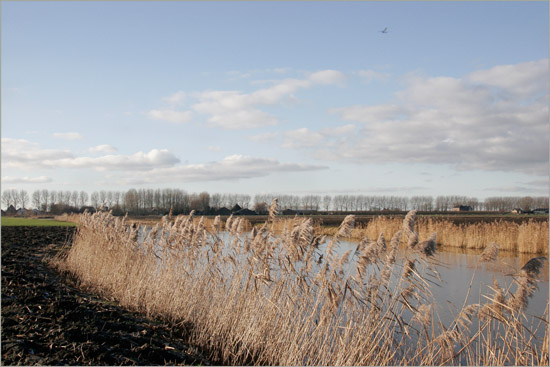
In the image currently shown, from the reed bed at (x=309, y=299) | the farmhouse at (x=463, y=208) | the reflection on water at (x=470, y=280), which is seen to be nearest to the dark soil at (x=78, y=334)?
the reed bed at (x=309, y=299)

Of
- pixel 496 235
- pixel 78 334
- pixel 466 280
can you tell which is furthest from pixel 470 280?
pixel 78 334

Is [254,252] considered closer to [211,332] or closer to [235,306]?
[235,306]

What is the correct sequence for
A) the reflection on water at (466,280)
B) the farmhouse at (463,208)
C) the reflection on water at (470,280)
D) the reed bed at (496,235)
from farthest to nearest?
1. the farmhouse at (463,208)
2. the reed bed at (496,235)
3. the reflection on water at (470,280)
4. the reflection on water at (466,280)

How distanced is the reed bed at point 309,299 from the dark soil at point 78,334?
50 centimetres

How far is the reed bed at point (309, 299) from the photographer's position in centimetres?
467

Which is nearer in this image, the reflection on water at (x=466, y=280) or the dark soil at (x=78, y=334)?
the dark soil at (x=78, y=334)

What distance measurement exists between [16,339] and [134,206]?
231 feet

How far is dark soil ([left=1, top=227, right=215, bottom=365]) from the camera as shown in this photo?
5.09 metres

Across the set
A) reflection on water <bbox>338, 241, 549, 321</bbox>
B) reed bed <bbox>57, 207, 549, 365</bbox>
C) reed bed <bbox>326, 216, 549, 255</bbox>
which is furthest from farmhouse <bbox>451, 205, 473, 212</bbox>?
reed bed <bbox>57, 207, 549, 365</bbox>

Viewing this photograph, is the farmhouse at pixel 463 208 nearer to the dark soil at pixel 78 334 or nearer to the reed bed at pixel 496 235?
the reed bed at pixel 496 235

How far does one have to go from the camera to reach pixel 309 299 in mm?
5469

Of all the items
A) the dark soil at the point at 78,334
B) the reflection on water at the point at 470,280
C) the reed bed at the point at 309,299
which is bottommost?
the reflection on water at the point at 470,280

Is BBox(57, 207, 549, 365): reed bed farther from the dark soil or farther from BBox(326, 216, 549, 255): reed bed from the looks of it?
BBox(326, 216, 549, 255): reed bed

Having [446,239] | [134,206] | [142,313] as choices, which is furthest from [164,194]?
[142,313]
